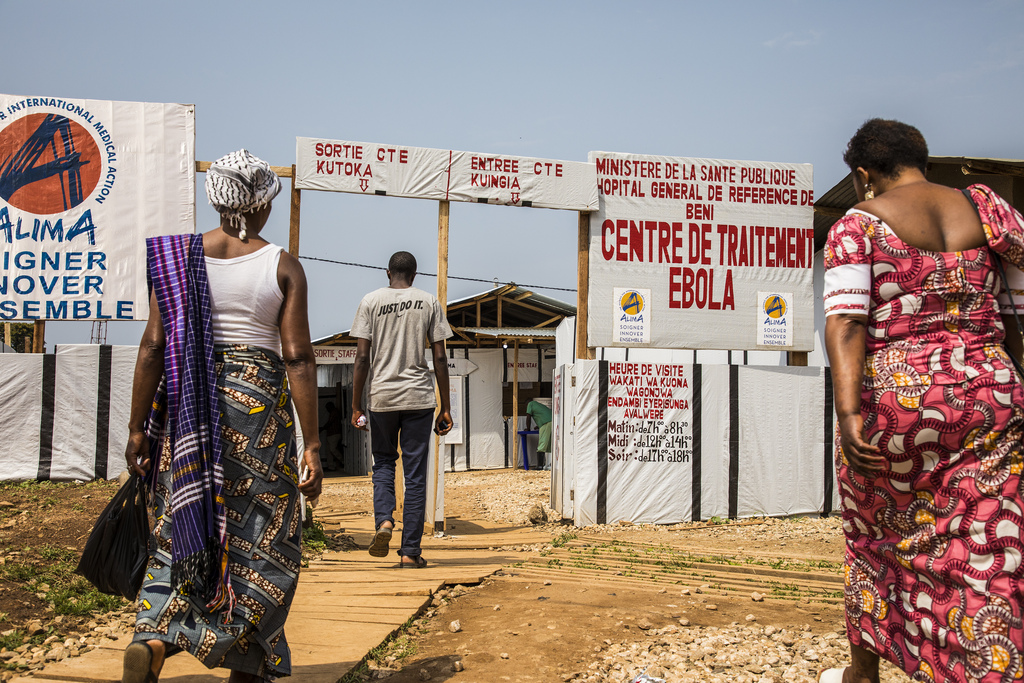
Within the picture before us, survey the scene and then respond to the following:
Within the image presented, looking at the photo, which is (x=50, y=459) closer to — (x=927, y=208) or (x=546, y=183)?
(x=546, y=183)

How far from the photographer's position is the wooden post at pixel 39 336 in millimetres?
7398

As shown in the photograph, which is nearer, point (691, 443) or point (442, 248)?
point (442, 248)

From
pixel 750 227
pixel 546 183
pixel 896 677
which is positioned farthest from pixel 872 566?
pixel 750 227

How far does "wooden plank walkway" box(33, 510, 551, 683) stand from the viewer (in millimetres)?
2990

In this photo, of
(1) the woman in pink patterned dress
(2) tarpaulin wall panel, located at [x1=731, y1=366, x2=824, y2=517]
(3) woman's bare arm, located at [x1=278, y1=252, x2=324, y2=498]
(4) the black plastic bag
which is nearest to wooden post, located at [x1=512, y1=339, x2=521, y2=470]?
(2) tarpaulin wall panel, located at [x1=731, y1=366, x2=824, y2=517]

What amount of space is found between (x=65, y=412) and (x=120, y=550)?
5.85 metres

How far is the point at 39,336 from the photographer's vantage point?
7426 millimetres

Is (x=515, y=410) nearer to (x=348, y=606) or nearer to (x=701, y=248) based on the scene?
(x=701, y=248)

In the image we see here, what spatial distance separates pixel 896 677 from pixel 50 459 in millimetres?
7208

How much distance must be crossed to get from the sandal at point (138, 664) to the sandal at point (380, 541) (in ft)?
8.60

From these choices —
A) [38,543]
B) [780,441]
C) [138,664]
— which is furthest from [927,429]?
[780,441]

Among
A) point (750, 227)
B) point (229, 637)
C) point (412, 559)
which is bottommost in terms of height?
point (412, 559)

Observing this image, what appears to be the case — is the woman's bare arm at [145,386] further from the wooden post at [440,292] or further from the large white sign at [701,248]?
the large white sign at [701,248]

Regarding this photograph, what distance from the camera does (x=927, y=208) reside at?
2.38 meters
